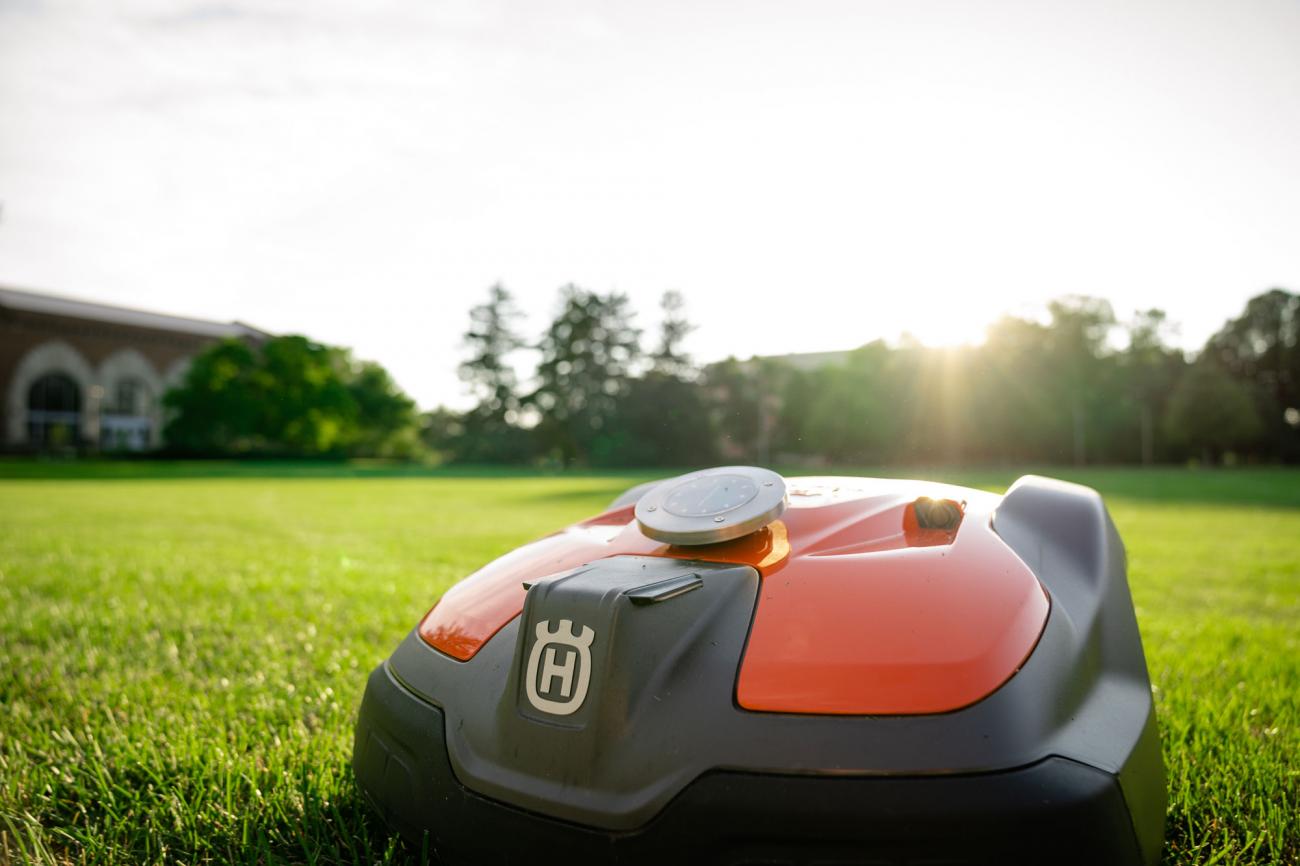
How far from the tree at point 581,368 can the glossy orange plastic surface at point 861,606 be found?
139ft

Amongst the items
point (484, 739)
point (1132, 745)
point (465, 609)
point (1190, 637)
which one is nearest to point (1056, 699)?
point (1132, 745)

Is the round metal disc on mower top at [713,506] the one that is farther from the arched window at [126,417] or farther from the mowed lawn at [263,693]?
the arched window at [126,417]

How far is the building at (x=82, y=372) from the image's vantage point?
5134 cm

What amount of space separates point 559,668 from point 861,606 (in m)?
0.42

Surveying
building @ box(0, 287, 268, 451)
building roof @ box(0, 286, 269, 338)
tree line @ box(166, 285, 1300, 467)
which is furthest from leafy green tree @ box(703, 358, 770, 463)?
building roof @ box(0, 286, 269, 338)

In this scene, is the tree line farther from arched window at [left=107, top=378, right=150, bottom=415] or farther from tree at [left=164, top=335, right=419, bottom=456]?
arched window at [left=107, top=378, right=150, bottom=415]

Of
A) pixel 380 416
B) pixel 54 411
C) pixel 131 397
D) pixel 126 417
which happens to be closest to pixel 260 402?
pixel 126 417

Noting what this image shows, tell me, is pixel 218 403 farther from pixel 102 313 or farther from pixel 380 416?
pixel 102 313

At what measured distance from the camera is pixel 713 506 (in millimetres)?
1286

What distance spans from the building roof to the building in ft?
0.23

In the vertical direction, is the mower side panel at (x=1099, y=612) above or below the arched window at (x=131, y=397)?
below

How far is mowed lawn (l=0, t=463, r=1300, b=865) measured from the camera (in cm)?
153

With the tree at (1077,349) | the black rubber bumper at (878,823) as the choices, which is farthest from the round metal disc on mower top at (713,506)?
the tree at (1077,349)

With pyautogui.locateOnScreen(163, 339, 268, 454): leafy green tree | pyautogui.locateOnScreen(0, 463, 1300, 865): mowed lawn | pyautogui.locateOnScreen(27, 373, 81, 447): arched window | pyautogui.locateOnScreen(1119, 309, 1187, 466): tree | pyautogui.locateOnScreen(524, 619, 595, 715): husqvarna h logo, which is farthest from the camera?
pyautogui.locateOnScreen(27, 373, 81, 447): arched window
